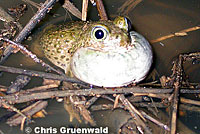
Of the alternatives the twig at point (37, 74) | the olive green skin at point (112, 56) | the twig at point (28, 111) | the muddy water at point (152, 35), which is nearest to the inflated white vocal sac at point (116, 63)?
the olive green skin at point (112, 56)

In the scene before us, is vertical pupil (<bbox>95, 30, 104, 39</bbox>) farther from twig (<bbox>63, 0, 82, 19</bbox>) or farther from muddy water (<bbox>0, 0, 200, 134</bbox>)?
twig (<bbox>63, 0, 82, 19</bbox>)

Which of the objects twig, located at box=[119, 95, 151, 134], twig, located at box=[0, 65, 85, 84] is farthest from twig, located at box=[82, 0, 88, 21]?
twig, located at box=[119, 95, 151, 134]

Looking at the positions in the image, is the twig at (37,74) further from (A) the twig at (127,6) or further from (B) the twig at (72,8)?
(A) the twig at (127,6)

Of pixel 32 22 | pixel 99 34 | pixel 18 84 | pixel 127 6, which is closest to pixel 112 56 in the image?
pixel 99 34

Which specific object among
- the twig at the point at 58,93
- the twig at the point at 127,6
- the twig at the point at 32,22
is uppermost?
the twig at the point at 127,6

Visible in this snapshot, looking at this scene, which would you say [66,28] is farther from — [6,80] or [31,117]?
[31,117]

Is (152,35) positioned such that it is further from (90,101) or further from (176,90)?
(90,101)
